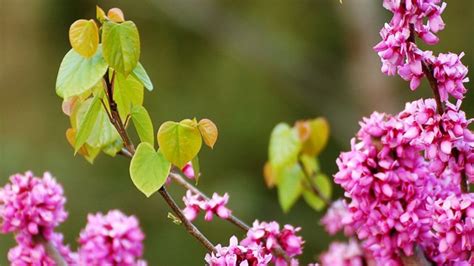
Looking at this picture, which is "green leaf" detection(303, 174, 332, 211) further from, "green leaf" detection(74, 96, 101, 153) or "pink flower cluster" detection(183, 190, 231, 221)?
"green leaf" detection(74, 96, 101, 153)

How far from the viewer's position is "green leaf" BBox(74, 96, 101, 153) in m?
0.52

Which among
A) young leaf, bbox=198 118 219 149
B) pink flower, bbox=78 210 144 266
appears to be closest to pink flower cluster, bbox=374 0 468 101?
young leaf, bbox=198 118 219 149

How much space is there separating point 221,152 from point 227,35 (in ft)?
1.78

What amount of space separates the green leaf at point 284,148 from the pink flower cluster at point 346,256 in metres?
0.11

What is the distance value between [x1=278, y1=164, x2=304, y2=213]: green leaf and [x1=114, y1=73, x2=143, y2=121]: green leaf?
306 mm

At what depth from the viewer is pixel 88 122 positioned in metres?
0.52

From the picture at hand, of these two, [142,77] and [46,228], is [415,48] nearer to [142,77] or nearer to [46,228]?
[142,77]

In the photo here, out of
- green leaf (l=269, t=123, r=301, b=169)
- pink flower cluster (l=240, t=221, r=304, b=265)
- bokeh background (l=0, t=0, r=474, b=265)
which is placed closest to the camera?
pink flower cluster (l=240, t=221, r=304, b=265)

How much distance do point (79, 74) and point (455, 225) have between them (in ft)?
0.93

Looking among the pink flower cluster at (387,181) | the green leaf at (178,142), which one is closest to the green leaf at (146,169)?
the green leaf at (178,142)

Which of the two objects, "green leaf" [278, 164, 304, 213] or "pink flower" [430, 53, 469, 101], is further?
"green leaf" [278, 164, 304, 213]

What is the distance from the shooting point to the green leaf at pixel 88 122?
1.71ft

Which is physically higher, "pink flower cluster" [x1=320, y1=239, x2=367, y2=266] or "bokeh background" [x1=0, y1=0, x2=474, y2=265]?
"bokeh background" [x1=0, y1=0, x2=474, y2=265]

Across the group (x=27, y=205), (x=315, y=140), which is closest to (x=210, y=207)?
(x=27, y=205)
